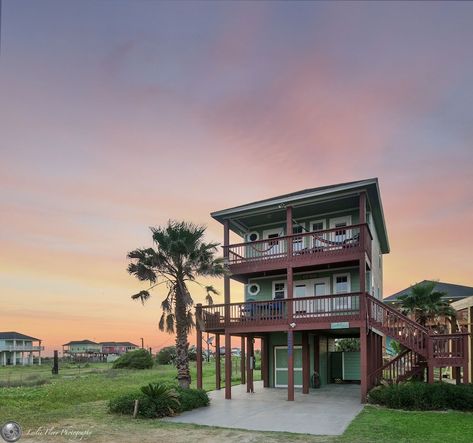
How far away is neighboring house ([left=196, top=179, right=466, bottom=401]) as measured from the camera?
18.4 metres

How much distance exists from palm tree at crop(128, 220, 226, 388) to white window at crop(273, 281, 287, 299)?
571cm

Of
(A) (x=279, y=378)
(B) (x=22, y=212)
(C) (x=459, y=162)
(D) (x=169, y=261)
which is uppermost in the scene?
(C) (x=459, y=162)

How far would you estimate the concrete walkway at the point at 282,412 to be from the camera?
13.2 metres

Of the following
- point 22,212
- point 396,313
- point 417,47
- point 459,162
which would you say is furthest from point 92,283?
point 417,47

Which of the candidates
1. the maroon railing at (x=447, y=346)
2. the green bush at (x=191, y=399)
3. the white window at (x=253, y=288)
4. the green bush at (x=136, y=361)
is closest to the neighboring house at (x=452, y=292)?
the white window at (x=253, y=288)

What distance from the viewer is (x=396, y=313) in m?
18.1

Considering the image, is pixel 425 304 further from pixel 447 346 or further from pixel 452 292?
pixel 452 292

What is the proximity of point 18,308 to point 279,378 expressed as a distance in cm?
1579

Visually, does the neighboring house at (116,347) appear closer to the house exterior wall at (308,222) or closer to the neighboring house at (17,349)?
the neighboring house at (17,349)

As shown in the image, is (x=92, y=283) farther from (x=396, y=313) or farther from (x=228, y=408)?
(x=396, y=313)

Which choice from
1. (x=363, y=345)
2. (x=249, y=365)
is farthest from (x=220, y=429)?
(x=249, y=365)

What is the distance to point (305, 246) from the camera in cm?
2302

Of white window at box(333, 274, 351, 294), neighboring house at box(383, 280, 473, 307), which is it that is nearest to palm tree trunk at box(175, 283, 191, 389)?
white window at box(333, 274, 351, 294)

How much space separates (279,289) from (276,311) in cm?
420
